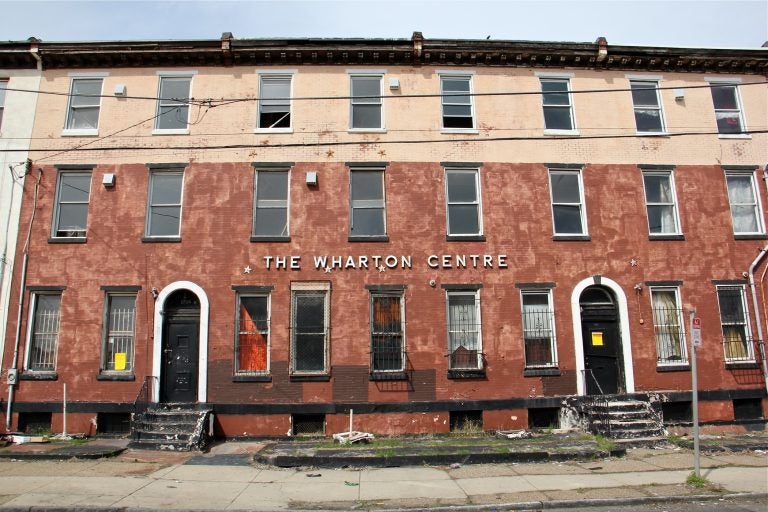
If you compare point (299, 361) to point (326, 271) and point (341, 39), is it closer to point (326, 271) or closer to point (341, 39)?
point (326, 271)

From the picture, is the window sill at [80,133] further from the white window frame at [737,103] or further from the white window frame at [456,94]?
the white window frame at [737,103]

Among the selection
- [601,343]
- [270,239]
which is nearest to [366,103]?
[270,239]

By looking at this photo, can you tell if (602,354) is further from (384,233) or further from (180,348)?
(180,348)

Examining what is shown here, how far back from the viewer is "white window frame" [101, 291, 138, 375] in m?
13.9

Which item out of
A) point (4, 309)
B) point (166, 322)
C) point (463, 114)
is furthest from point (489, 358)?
point (4, 309)

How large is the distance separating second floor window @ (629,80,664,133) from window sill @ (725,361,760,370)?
6887mm

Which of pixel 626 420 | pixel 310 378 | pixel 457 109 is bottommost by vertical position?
pixel 626 420

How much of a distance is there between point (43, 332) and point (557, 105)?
616 inches

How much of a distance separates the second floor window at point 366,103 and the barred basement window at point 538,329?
6.47m

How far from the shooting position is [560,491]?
29.3 ft

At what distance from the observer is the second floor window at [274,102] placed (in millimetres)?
15203

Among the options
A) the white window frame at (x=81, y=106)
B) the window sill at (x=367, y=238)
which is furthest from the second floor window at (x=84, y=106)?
the window sill at (x=367, y=238)

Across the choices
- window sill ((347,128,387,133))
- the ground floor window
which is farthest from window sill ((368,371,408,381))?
window sill ((347,128,387,133))

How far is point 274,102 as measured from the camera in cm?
1528
